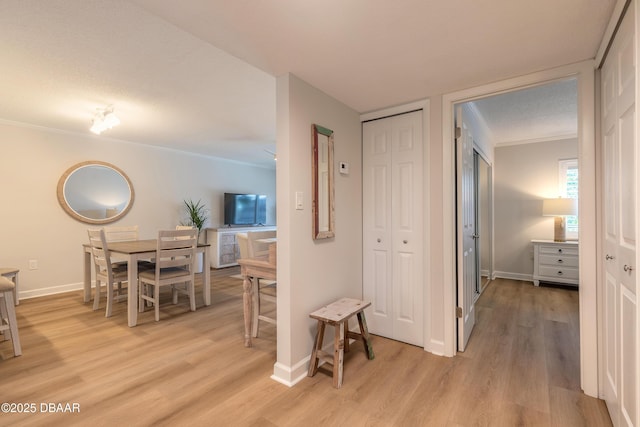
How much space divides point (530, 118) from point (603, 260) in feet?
9.04

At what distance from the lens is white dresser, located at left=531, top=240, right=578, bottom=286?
14.1ft

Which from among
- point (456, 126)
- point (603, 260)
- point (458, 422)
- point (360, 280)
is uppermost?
point (456, 126)

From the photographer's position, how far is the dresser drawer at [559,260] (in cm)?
429

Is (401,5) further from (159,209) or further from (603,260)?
(159,209)

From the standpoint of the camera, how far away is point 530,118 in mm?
3764

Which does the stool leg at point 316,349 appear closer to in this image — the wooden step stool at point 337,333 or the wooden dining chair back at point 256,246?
the wooden step stool at point 337,333

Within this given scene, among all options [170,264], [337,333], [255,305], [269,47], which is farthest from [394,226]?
[170,264]

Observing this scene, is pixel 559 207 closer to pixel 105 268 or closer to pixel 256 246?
pixel 256 246

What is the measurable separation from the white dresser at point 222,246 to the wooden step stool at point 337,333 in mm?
4147

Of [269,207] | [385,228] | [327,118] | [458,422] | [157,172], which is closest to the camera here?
[458,422]

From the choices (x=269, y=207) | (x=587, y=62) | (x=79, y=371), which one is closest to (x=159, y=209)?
(x=269, y=207)

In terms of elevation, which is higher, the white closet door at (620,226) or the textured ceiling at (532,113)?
the textured ceiling at (532,113)

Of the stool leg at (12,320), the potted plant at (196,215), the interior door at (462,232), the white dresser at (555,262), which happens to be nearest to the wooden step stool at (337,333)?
the interior door at (462,232)

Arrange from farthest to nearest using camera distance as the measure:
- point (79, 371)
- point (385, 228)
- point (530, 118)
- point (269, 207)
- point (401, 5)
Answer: point (269, 207) < point (530, 118) < point (385, 228) < point (79, 371) < point (401, 5)
